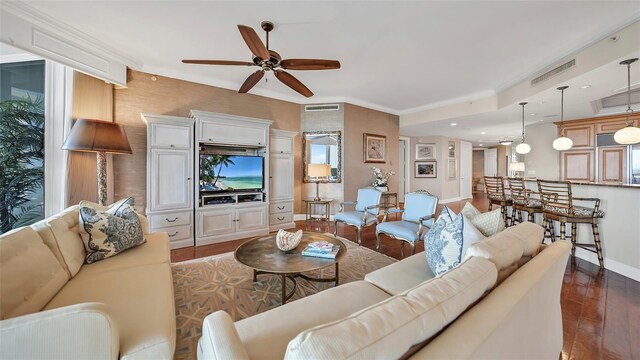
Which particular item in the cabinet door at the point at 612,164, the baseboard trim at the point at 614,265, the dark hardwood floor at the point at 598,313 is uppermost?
the cabinet door at the point at 612,164

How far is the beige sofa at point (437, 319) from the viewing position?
59 cm

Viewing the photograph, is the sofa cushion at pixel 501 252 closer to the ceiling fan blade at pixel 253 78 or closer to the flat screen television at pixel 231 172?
the ceiling fan blade at pixel 253 78

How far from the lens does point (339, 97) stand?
4.98m

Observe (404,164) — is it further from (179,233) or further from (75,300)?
(75,300)

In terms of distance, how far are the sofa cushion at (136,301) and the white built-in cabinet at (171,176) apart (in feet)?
5.73

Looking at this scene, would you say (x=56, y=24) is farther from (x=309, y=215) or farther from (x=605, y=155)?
(x=605, y=155)

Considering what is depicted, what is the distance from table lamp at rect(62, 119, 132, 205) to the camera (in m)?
2.55

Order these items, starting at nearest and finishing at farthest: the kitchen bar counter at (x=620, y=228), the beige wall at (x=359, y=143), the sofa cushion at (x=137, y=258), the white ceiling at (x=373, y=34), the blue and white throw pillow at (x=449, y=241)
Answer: the blue and white throw pillow at (x=449, y=241) < the sofa cushion at (x=137, y=258) < the white ceiling at (x=373, y=34) < the kitchen bar counter at (x=620, y=228) < the beige wall at (x=359, y=143)

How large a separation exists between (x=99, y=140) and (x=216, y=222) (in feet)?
5.70

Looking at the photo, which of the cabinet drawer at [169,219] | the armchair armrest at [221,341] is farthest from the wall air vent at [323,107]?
the armchair armrest at [221,341]

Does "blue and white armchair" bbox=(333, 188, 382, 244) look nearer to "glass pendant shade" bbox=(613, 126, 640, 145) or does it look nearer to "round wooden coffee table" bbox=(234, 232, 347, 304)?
"round wooden coffee table" bbox=(234, 232, 347, 304)

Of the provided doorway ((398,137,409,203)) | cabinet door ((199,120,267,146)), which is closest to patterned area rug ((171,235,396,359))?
cabinet door ((199,120,267,146))

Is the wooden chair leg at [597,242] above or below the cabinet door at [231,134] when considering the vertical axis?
below

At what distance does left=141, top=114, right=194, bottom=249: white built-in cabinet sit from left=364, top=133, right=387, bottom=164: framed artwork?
3.63 meters
